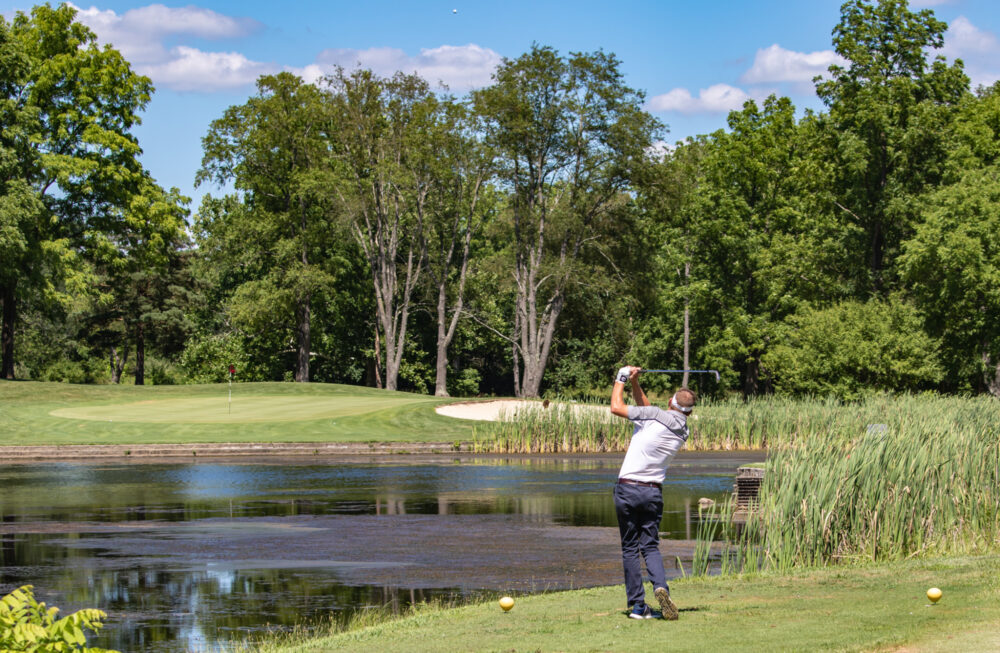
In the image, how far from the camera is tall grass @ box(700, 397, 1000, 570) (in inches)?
511

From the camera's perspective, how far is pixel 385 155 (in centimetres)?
6222

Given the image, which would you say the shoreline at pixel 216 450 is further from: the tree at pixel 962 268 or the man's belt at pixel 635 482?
the man's belt at pixel 635 482

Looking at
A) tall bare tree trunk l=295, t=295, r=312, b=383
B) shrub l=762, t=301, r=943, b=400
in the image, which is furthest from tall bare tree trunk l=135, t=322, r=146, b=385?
shrub l=762, t=301, r=943, b=400

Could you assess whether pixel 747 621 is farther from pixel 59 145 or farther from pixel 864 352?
pixel 59 145

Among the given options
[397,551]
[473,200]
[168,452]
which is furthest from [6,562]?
[473,200]

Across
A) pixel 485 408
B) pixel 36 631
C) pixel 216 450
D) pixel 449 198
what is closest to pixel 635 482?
pixel 36 631

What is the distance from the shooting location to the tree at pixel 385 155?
60.8 meters

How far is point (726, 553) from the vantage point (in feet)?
42.9

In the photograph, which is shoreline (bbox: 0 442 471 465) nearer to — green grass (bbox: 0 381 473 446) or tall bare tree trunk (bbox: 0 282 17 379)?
green grass (bbox: 0 381 473 446)

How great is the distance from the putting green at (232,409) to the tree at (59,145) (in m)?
11.9

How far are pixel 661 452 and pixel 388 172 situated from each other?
51.3 m

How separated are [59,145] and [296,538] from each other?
46304 millimetres

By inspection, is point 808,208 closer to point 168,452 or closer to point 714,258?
point 714,258

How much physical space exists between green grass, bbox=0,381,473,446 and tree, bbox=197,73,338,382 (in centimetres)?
1531
